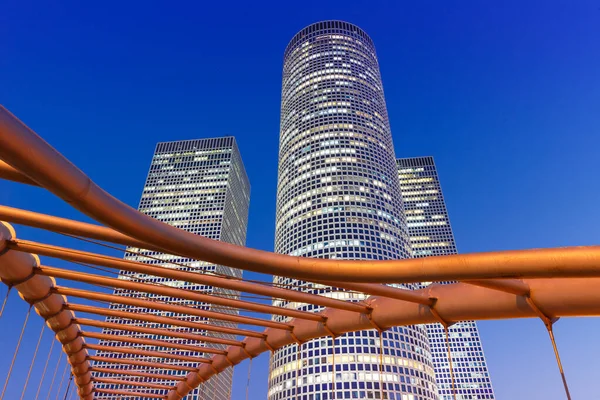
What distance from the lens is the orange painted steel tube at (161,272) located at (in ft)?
48.8

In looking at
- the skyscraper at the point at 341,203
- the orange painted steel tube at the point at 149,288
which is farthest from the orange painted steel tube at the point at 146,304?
the skyscraper at the point at 341,203

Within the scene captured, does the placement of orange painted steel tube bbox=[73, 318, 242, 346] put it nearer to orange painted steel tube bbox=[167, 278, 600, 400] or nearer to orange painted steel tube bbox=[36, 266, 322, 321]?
orange painted steel tube bbox=[36, 266, 322, 321]

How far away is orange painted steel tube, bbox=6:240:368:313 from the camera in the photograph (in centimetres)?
1486

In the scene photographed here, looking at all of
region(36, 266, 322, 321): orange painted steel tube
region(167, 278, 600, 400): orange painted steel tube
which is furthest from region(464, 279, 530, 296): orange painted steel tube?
region(36, 266, 322, 321): orange painted steel tube

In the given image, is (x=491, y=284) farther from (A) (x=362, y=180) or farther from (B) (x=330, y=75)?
(B) (x=330, y=75)

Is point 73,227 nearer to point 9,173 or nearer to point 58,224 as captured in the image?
point 58,224

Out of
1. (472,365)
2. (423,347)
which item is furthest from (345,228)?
(472,365)

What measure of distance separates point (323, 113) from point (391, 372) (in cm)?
10280

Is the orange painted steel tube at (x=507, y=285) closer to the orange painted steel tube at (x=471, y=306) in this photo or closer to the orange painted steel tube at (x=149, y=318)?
the orange painted steel tube at (x=471, y=306)

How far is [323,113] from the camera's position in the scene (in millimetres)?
168000

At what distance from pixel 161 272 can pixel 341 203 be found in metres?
128

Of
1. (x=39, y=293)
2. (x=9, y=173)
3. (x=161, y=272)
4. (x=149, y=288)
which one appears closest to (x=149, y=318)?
(x=149, y=288)

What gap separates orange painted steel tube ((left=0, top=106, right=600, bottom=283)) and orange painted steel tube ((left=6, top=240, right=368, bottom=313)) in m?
5.19

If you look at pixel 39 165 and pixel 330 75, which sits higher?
pixel 330 75
